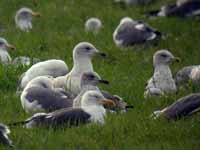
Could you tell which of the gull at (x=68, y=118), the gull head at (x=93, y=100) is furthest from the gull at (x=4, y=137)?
the gull head at (x=93, y=100)

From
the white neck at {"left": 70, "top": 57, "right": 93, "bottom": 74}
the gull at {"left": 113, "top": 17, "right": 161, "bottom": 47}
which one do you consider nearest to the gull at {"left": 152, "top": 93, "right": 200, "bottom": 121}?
the white neck at {"left": 70, "top": 57, "right": 93, "bottom": 74}

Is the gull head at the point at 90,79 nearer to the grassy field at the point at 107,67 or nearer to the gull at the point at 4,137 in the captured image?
the grassy field at the point at 107,67

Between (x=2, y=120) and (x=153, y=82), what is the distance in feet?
9.98

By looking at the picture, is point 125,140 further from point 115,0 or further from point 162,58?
point 115,0

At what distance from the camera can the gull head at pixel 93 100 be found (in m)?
11.5

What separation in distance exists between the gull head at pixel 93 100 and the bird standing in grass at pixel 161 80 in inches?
58.9

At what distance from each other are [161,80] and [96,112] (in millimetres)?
2852

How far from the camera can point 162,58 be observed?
14641 mm

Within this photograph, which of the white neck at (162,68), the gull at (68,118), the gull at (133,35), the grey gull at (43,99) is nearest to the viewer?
the gull at (68,118)

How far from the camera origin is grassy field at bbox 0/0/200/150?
10.5 meters

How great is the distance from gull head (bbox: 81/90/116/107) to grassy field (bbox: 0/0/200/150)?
20cm

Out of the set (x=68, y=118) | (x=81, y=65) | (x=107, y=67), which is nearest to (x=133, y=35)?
(x=107, y=67)

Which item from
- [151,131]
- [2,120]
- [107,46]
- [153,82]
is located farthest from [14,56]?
[151,131]

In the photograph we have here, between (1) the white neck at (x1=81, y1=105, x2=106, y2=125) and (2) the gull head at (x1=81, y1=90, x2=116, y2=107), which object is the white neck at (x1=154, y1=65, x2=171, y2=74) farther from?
(1) the white neck at (x1=81, y1=105, x2=106, y2=125)
